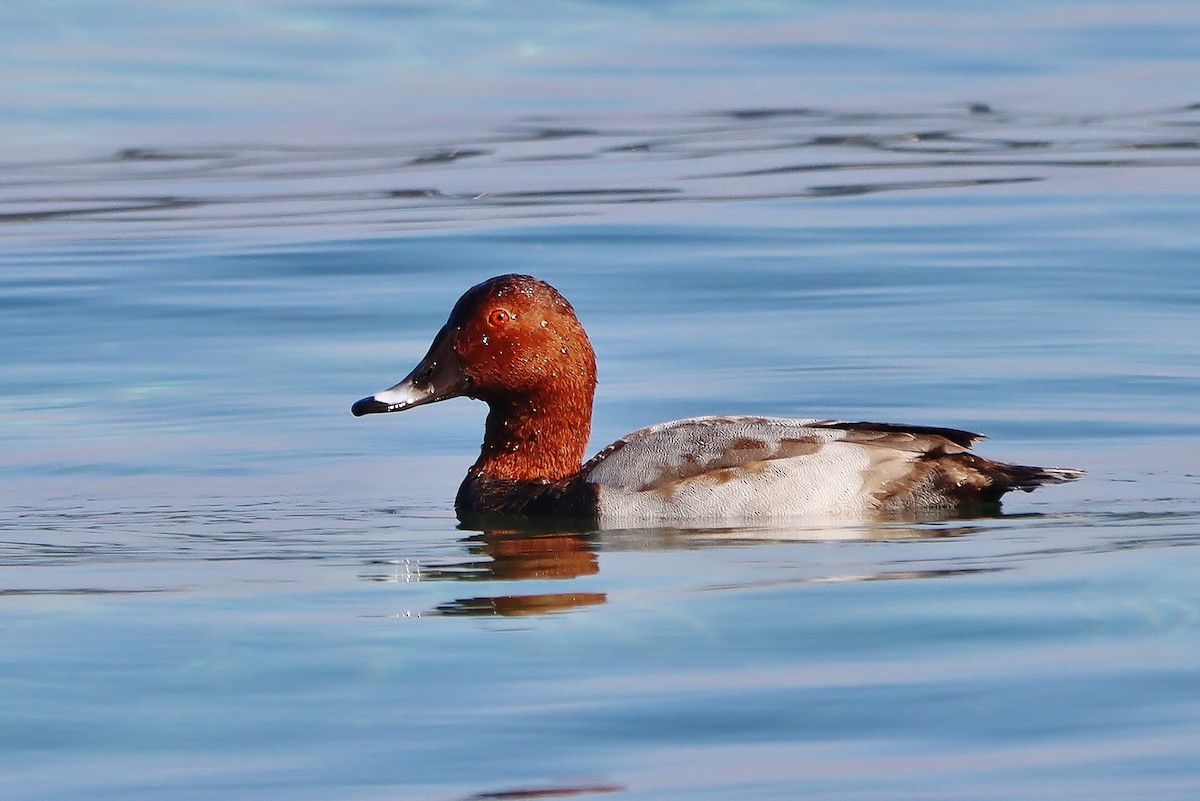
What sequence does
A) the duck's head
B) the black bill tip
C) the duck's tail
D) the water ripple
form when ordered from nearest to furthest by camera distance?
the duck's tail, the black bill tip, the duck's head, the water ripple

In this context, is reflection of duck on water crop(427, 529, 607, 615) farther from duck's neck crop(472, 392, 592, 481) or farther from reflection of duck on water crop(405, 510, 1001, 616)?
duck's neck crop(472, 392, 592, 481)

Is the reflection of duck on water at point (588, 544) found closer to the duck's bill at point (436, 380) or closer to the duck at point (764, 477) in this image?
the duck at point (764, 477)

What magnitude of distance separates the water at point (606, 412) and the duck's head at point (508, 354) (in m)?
0.45

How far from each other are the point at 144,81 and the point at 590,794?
67.8 feet

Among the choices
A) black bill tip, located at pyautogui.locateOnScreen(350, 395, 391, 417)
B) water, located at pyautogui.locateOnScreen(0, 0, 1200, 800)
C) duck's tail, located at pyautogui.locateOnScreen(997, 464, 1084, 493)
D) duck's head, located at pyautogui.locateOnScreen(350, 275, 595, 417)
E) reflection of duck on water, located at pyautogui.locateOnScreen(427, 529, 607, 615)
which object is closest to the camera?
water, located at pyautogui.locateOnScreen(0, 0, 1200, 800)

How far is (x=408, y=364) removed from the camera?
11164 mm

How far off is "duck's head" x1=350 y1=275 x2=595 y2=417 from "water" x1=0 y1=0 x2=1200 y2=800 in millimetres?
454

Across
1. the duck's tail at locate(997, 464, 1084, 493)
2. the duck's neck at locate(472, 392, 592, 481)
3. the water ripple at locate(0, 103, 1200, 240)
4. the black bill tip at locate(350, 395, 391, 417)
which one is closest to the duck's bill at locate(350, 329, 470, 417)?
the black bill tip at locate(350, 395, 391, 417)

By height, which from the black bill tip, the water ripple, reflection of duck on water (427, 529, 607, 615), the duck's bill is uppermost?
the water ripple

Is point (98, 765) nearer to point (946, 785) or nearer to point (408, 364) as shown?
point (946, 785)

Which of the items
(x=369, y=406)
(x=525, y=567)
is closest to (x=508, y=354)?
(x=369, y=406)

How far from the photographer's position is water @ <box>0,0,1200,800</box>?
16.1 feet

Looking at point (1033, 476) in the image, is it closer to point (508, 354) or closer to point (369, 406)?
point (508, 354)

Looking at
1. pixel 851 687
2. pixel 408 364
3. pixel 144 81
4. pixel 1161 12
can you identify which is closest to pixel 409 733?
pixel 851 687
